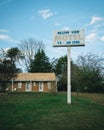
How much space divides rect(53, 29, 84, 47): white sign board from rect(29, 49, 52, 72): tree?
1674 inches

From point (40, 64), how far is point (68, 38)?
4393 cm

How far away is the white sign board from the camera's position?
1842cm

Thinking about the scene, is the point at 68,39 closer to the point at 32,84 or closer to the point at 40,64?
the point at 32,84

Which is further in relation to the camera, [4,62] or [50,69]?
[50,69]

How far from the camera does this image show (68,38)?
1866 cm

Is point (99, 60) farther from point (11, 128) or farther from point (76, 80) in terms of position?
point (11, 128)

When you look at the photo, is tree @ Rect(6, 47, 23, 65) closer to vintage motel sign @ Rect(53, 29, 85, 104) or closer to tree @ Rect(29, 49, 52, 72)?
tree @ Rect(29, 49, 52, 72)

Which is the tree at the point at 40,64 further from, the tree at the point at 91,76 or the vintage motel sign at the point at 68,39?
the vintage motel sign at the point at 68,39

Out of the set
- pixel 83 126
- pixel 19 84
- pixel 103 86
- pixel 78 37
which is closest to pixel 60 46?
pixel 78 37

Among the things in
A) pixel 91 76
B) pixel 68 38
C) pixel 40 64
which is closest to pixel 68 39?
pixel 68 38

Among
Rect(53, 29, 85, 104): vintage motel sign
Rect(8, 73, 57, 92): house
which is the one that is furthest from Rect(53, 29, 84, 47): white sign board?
Rect(8, 73, 57, 92): house

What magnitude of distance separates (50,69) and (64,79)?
14.5 m

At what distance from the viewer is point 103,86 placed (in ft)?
140

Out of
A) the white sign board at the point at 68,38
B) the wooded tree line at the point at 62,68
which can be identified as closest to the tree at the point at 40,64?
the wooded tree line at the point at 62,68
